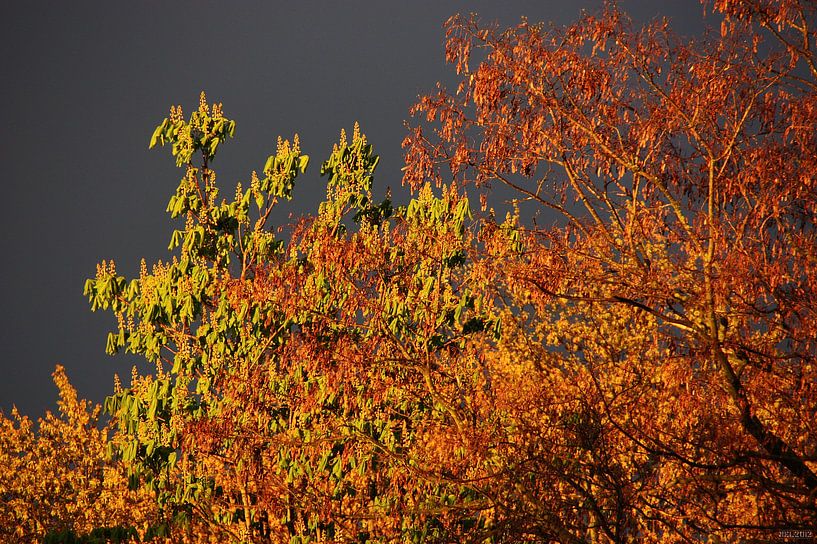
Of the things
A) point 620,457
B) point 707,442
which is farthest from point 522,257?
point 620,457

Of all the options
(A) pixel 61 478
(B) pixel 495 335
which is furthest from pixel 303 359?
(A) pixel 61 478

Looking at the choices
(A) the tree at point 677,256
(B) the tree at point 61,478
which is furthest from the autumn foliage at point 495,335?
(B) the tree at point 61,478

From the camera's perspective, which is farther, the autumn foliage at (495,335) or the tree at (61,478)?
the tree at (61,478)

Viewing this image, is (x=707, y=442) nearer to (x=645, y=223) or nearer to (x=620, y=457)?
(x=645, y=223)

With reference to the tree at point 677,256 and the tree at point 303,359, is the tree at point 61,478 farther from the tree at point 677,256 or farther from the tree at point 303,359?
the tree at point 677,256

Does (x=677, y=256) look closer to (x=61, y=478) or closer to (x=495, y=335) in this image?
(x=495, y=335)

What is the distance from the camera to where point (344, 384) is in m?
11.0

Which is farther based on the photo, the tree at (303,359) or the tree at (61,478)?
the tree at (61,478)

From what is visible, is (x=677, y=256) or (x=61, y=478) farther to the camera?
(x=61, y=478)

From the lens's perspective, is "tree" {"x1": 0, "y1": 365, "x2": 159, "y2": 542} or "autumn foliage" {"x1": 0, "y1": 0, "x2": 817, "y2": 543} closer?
"autumn foliage" {"x1": 0, "y1": 0, "x2": 817, "y2": 543}

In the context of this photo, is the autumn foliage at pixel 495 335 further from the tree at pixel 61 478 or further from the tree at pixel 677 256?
the tree at pixel 61 478

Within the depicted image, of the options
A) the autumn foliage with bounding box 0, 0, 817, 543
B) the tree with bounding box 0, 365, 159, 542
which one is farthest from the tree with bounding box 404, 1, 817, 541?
the tree with bounding box 0, 365, 159, 542

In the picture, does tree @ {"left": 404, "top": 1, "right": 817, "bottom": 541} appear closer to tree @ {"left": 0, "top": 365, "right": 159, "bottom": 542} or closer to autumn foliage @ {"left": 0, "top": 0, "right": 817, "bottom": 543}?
autumn foliage @ {"left": 0, "top": 0, "right": 817, "bottom": 543}

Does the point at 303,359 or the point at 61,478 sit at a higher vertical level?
the point at 61,478
